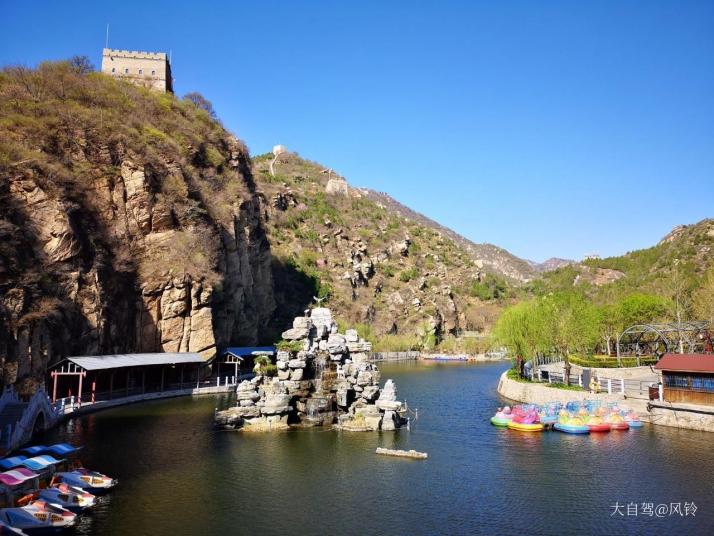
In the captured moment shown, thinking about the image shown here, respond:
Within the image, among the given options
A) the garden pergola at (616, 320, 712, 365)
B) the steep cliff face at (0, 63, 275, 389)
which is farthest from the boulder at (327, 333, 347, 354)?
the garden pergola at (616, 320, 712, 365)

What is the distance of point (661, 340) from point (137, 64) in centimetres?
9339

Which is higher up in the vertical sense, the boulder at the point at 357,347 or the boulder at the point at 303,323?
the boulder at the point at 303,323

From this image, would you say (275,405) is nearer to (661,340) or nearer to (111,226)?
(111,226)

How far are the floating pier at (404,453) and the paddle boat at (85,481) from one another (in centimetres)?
1444

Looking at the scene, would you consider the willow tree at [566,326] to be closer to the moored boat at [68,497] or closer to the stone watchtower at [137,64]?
the moored boat at [68,497]

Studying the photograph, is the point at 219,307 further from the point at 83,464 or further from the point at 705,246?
the point at 705,246

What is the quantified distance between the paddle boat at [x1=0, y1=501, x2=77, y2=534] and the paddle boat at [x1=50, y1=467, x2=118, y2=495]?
2.81 metres

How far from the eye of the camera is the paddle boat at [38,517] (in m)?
18.4

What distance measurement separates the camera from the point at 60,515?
19625 millimetres

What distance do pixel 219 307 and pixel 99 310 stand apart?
65.4 feet

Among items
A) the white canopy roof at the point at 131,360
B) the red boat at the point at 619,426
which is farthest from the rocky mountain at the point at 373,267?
the red boat at the point at 619,426

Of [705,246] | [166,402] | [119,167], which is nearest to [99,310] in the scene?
[166,402]

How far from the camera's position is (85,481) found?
920 inches

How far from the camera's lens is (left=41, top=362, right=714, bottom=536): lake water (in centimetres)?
2070
